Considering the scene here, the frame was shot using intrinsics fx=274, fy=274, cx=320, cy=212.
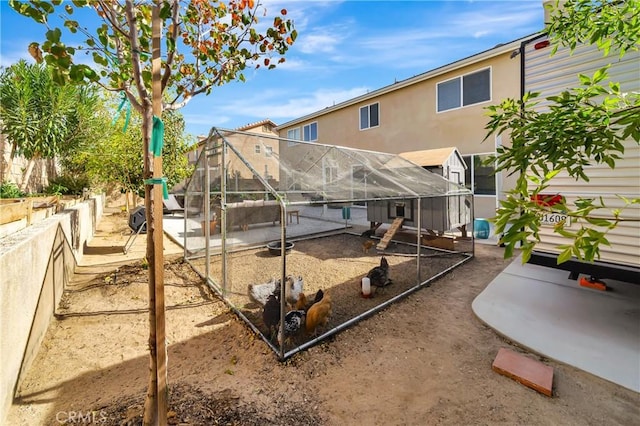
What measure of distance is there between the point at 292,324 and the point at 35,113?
1353cm

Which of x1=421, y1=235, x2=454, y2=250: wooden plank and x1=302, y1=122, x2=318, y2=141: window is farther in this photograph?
x1=302, y1=122, x2=318, y2=141: window

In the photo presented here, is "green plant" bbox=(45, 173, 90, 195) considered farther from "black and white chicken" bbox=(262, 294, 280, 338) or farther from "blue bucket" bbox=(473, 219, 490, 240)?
"blue bucket" bbox=(473, 219, 490, 240)

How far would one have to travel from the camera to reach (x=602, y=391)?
2527 mm

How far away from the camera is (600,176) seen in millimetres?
3301

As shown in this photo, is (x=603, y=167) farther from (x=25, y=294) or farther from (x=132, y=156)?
(x=132, y=156)

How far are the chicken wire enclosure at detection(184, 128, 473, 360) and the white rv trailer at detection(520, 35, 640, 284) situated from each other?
80.4 inches

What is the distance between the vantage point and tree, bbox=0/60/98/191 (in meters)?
9.61

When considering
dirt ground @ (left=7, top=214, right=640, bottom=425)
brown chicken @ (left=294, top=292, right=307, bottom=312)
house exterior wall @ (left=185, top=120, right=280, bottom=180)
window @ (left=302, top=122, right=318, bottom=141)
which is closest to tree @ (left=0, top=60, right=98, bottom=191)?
house exterior wall @ (left=185, top=120, right=280, bottom=180)

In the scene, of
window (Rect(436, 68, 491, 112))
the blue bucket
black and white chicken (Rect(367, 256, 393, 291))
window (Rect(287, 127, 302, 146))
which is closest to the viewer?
black and white chicken (Rect(367, 256, 393, 291))

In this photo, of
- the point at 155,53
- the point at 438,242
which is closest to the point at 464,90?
the point at 438,242

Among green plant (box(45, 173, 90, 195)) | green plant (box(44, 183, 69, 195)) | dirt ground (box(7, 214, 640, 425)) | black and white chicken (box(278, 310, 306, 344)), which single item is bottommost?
dirt ground (box(7, 214, 640, 425))

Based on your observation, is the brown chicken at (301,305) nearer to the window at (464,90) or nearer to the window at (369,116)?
the window at (464,90)

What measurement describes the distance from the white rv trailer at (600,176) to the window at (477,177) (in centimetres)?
688

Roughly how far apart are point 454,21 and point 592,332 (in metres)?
Result: 5.36
